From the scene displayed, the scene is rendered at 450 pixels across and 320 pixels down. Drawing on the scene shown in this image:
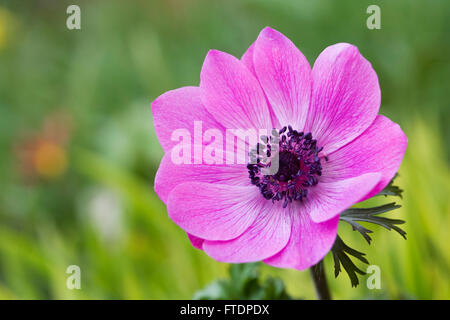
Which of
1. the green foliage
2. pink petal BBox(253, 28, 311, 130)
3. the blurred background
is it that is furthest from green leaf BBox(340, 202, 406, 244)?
the blurred background

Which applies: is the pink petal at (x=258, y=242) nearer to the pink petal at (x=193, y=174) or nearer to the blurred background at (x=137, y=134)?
the pink petal at (x=193, y=174)

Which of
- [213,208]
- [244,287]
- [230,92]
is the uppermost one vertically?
[230,92]

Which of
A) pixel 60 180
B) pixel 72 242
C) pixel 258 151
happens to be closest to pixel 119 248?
pixel 72 242

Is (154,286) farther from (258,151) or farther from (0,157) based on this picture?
(0,157)

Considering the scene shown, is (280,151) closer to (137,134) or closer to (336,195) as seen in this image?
(336,195)

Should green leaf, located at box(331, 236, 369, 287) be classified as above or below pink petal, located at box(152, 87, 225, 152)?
below

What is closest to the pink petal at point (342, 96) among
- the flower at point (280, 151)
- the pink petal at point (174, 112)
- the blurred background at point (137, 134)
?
Result: the flower at point (280, 151)

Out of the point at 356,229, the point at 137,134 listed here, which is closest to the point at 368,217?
the point at 356,229

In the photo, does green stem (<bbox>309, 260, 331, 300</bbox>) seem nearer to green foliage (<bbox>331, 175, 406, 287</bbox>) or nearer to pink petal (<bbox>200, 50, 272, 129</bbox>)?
green foliage (<bbox>331, 175, 406, 287</bbox>)
